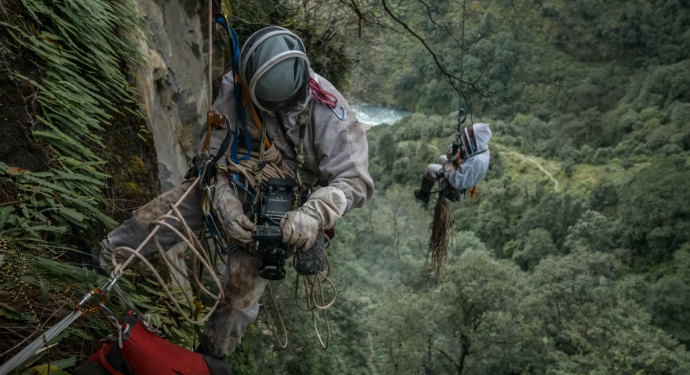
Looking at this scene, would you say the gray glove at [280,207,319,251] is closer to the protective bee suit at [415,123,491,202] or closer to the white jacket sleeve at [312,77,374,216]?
the white jacket sleeve at [312,77,374,216]

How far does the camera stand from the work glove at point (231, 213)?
256cm

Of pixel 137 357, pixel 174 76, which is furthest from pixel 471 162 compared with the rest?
pixel 137 357

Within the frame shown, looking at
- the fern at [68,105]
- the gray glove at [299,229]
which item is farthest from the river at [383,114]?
the gray glove at [299,229]

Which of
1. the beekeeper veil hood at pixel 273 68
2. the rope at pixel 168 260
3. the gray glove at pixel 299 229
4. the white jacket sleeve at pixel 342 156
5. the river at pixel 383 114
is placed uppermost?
the beekeeper veil hood at pixel 273 68

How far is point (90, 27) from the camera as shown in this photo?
349 cm

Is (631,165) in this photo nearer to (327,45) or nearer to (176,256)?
(327,45)

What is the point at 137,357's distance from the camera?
2.08 meters

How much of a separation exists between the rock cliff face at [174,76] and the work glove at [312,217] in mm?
2096

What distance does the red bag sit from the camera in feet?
6.77

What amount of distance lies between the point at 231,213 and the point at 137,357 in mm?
796

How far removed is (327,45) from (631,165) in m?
46.6

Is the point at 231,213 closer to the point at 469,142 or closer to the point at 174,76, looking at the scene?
the point at 174,76

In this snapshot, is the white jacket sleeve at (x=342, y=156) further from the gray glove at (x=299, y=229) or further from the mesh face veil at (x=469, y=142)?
the mesh face veil at (x=469, y=142)

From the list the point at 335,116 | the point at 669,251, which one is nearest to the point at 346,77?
the point at 335,116
